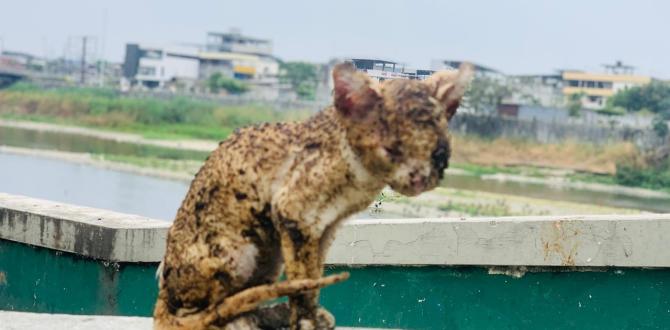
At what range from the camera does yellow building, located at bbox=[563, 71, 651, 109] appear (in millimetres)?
76375

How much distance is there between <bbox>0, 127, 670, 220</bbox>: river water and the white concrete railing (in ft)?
70.2

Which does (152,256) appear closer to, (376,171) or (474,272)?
(474,272)

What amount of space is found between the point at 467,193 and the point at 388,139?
35685mm

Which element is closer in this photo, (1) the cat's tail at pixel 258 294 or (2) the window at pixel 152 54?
(1) the cat's tail at pixel 258 294

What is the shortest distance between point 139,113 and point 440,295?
199 ft

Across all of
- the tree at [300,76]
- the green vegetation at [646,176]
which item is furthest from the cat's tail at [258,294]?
the tree at [300,76]

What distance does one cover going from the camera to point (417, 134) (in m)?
3.30

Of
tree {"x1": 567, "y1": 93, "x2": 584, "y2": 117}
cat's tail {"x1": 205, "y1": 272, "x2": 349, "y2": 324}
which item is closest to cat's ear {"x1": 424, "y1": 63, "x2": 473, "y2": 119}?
cat's tail {"x1": 205, "y1": 272, "x2": 349, "y2": 324}

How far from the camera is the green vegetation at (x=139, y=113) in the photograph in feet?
200

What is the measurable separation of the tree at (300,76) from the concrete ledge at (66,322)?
74.1 m

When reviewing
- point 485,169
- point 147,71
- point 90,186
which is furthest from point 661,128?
point 147,71

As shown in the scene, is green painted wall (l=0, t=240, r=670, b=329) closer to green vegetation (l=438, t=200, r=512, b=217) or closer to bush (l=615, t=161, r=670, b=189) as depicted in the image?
green vegetation (l=438, t=200, r=512, b=217)

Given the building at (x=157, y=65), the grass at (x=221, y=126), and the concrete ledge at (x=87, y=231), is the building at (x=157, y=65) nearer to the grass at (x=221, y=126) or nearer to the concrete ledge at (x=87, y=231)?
the grass at (x=221, y=126)

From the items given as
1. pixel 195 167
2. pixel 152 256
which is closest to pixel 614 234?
pixel 152 256
